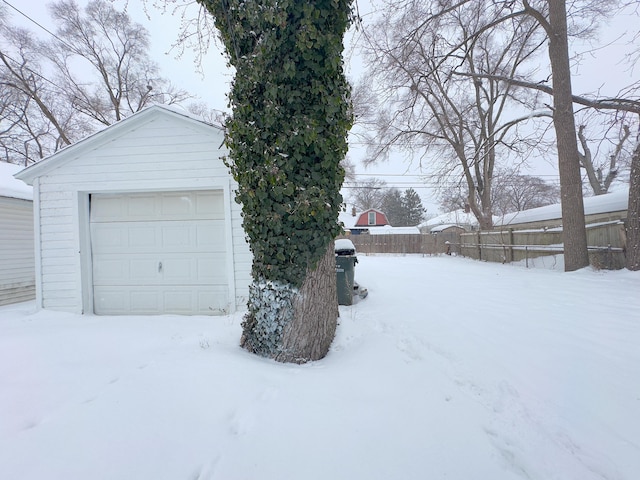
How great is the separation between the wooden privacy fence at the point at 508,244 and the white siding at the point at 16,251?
47.3ft

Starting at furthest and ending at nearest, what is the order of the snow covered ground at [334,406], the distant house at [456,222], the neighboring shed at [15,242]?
the distant house at [456,222], the neighboring shed at [15,242], the snow covered ground at [334,406]

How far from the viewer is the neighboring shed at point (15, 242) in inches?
282

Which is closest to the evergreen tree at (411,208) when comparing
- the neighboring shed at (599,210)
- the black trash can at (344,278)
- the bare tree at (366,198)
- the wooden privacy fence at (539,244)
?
the bare tree at (366,198)

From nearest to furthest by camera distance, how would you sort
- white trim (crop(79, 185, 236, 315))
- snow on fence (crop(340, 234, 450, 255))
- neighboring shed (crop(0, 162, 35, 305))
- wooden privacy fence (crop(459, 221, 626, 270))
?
1. white trim (crop(79, 185, 236, 315))
2. wooden privacy fence (crop(459, 221, 626, 270))
3. neighboring shed (crop(0, 162, 35, 305))
4. snow on fence (crop(340, 234, 450, 255))

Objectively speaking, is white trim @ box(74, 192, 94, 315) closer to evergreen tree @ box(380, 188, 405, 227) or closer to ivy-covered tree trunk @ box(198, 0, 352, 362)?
ivy-covered tree trunk @ box(198, 0, 352, 362)

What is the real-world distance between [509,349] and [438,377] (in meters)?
1.04

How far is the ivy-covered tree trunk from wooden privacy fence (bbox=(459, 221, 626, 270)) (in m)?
7.77

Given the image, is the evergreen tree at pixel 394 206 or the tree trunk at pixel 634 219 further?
the evergreen tree at pixel 394 206

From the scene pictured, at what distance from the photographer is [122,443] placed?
1.57m

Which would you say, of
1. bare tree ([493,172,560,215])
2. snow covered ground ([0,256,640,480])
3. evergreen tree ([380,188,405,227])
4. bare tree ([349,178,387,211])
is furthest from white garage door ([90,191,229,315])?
evergreen tree ([380,188,405,227])

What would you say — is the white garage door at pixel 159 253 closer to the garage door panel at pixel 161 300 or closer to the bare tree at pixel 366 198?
the garage door panel at pixel 161 300

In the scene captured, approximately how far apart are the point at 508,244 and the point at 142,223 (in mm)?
12107

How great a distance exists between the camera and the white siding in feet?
23.6

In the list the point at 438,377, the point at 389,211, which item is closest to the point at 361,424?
the point at 438,377
